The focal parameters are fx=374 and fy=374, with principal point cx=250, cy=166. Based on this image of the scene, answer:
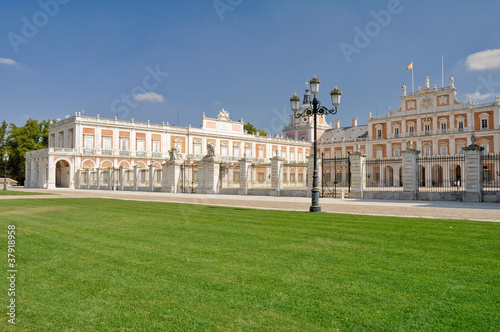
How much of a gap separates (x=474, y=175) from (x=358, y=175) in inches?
231

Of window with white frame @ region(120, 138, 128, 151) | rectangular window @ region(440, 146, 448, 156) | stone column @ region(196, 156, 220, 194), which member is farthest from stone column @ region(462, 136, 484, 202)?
window with white frame @ region(120, 138, 128, 151)

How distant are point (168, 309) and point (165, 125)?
5429cm

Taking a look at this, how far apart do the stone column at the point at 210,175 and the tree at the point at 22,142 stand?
134 ft

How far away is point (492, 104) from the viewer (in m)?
48.3

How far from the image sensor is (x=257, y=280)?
4.18 meters

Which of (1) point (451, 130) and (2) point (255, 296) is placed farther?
(1) point (451, 130)

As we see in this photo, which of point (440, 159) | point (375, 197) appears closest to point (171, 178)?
point (375, 197)

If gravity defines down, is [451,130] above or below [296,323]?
above

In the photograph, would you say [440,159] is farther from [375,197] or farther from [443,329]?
[443,329]

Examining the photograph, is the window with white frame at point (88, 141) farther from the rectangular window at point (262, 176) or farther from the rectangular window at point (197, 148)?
the rectangular window at point (262, 176)

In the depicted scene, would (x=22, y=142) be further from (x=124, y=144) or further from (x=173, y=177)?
(x=173, y=177)

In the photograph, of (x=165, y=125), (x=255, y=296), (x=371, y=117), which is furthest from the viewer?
(x=371, y=117)

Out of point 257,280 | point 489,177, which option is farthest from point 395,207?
point 489,177

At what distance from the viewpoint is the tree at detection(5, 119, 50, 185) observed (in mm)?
56875
